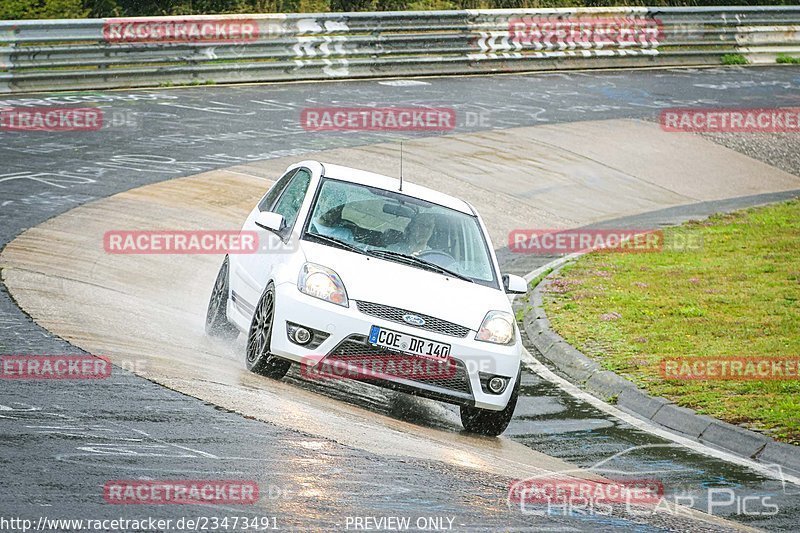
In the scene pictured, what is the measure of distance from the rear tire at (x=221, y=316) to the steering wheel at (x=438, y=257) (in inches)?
80.7

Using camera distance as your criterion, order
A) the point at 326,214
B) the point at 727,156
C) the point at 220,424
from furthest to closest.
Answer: the point at 727,156 → the point at 326,214 → the point at 220,424

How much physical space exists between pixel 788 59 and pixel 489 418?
27.5 meters

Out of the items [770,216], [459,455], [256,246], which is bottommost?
[770,216]

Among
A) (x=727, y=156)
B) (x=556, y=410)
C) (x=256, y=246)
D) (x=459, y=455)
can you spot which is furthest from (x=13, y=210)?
(x=727, y=156)

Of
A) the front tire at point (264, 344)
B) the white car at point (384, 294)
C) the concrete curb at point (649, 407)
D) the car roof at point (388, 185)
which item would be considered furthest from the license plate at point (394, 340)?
the concrete curb at point (649, 407)

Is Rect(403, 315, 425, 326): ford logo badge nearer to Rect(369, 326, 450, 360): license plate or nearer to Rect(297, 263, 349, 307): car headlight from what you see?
Rect(369, 326, 450, 360): license plate

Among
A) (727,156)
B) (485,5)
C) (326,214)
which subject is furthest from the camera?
(485,5)

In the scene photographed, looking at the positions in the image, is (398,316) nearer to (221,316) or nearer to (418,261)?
(418,261)

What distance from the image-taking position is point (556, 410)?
1084 centimetres

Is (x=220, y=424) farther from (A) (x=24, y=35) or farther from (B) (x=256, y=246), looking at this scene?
(A) (x=24, y=35)

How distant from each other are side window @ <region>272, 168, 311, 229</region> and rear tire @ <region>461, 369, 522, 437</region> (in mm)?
2152

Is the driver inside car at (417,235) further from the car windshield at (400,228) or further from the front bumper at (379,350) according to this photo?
the front bumper at (379,350)

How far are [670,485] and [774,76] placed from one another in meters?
25.7

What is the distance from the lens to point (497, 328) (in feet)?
30.7
